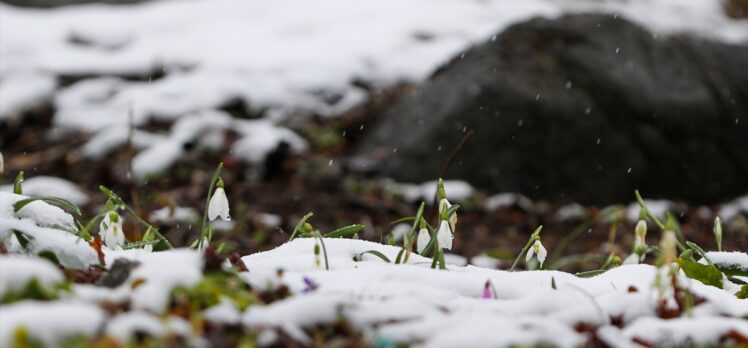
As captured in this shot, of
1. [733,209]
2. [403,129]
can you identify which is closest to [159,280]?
[403,129]

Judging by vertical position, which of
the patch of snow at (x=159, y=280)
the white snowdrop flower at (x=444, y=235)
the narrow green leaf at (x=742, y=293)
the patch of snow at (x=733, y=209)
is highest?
the patch of snow at (x=159, y=280)

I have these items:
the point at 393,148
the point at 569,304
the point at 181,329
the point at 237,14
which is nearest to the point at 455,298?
the point at 569,304

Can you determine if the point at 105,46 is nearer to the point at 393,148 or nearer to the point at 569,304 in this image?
the point at 393,148

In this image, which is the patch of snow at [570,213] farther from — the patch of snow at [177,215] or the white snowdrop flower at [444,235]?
the white snowdrop flower at [444,235]

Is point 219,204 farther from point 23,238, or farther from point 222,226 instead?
point 222,226

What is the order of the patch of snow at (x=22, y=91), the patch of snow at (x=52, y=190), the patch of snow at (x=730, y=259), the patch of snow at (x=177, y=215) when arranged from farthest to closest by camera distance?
1. the patch of snow at (x=22, y=91)
2. the patch of snow at (x=52, y=190)
3. the patch of snow at (x=177, y=215)
4. the patch of snow at (x=730, y=259)

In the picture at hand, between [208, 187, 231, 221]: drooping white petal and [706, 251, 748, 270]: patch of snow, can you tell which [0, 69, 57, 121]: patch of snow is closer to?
[208, 187, 231, 221]: drooping white petal

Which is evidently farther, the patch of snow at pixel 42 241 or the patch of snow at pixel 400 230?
the patch of snow at pixel 400 230

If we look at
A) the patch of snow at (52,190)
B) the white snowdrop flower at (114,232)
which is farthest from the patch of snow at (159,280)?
the patch of snow at (52,190)
